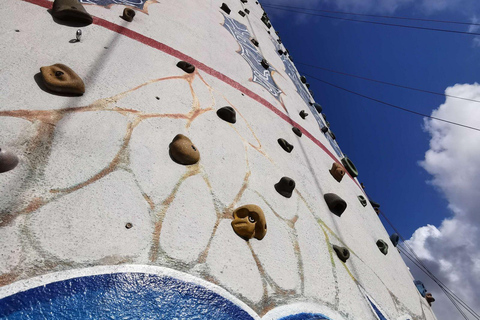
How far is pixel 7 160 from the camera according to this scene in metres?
0.78

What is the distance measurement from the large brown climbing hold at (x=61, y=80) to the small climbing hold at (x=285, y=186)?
3.05ft

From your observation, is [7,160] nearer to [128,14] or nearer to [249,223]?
[249,223]

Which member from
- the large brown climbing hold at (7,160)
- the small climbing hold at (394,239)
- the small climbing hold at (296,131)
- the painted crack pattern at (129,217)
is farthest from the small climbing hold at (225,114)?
the small climbing hold at (394,239)

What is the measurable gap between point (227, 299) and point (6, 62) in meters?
1.17

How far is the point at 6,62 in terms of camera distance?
1.10m

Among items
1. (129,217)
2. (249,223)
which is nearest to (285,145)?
(249,223)

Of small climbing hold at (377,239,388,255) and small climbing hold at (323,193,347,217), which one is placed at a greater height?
small climbing hold at (323,193,347,217)

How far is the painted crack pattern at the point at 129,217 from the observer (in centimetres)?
73

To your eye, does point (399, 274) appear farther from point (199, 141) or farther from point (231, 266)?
point (199, 141)

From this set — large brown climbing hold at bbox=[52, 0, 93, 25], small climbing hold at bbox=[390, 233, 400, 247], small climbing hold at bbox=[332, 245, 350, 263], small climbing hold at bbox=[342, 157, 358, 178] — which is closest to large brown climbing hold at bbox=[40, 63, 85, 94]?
large brown climbing hold at bbox=[52, 0, 93, 25]

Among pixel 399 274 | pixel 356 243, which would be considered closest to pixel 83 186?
pixel 356 243

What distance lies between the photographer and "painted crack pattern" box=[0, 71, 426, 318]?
2.39 ft

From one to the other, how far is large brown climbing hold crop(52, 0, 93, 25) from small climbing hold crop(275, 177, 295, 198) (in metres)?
1.28

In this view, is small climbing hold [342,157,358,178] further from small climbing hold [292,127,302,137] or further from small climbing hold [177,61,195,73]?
small climbing hold [177,61,195,73]
